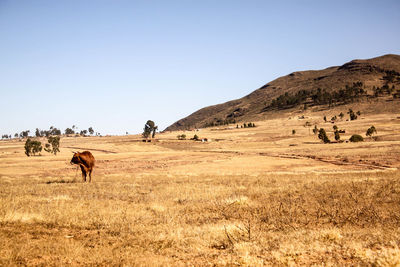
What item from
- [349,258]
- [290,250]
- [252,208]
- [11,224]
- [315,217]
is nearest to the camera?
[349,258]

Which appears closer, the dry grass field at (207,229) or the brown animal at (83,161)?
the dry grass field at (207,229)

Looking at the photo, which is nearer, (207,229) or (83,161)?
(207,229)

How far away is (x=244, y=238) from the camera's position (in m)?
6.91

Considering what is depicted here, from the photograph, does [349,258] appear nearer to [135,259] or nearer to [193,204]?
[135,259]

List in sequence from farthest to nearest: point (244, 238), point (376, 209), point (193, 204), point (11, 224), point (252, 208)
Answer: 1. point (193, 204)
2. point (252, 208)
3. point (376, 209)
4. point (11, 224)
5. point (244, 238)

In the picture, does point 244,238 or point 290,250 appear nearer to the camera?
point 290,250

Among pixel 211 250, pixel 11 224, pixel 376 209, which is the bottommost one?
pixel 376 209

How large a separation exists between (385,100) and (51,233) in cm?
17636

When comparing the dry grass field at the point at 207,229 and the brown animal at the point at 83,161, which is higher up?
the brown animal at the point at 83,161

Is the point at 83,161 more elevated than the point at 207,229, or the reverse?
the point at 83,161

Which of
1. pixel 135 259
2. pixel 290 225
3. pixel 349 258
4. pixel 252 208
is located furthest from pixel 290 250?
pixel 252 208

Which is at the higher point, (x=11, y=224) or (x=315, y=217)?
(x=11, y=224)

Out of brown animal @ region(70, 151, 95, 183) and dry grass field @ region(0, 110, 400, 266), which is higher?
brown animal @ region(70, 151, 95, 183)

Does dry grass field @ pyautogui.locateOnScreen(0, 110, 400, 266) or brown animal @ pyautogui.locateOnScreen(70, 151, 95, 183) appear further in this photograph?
brown animal @ pyautogui.locateOnScreen(70, 151, 95, 183)
